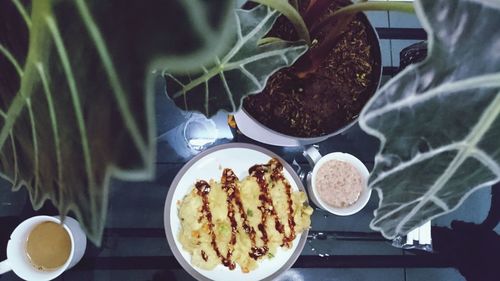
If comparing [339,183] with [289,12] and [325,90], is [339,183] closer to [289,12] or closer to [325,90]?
[325,90]

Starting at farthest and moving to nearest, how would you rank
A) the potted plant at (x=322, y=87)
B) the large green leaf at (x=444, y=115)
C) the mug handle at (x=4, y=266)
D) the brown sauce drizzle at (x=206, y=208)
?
the brown sauce drizzle at (x=206, y=208) < the mug handle at (x=4, y=266) < the potted plant at (x=322, y=87) < the large green leaf at (x=444, y=115)

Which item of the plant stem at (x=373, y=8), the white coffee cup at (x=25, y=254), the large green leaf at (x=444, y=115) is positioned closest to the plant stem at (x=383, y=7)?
the plant stem at (x=373, y=8)

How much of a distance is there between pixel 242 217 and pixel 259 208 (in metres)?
0.04

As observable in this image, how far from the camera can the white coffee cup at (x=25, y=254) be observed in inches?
35.2

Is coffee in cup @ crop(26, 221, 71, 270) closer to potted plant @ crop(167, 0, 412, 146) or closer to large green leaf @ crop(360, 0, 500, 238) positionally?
potted plant @ crop(167, 0, 412, 146)

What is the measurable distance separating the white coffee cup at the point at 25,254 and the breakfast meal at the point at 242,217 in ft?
0.62

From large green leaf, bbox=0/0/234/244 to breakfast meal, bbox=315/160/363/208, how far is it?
63cm

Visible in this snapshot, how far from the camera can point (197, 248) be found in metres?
0.97

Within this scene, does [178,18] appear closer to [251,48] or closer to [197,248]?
[251,48]

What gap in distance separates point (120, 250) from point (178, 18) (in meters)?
0.82

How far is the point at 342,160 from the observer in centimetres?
98

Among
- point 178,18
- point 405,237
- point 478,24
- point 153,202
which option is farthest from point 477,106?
point 153,202

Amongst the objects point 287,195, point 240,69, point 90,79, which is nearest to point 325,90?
point 240,69

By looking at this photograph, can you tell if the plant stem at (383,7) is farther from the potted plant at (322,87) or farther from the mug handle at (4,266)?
the mug handle at (4,266)
